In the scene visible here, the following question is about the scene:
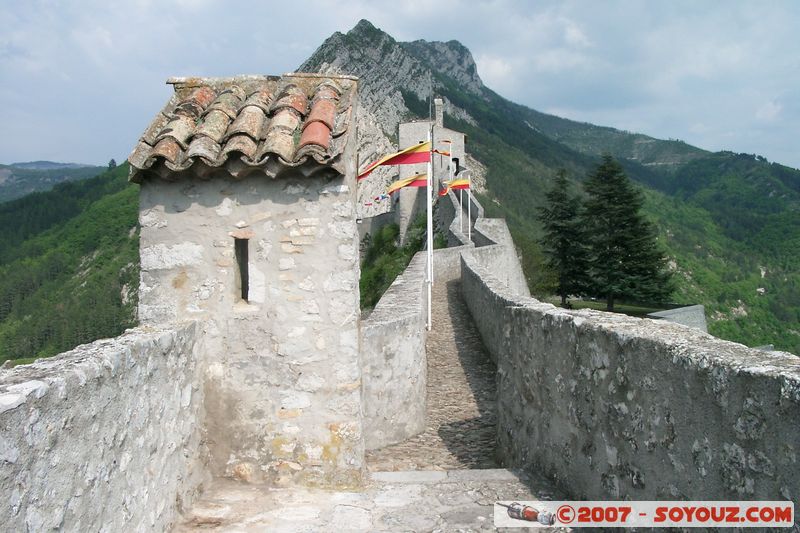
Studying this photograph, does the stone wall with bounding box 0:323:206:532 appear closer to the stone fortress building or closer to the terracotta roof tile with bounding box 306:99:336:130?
the stone fortress building

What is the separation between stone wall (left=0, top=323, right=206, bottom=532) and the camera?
7.43 ft

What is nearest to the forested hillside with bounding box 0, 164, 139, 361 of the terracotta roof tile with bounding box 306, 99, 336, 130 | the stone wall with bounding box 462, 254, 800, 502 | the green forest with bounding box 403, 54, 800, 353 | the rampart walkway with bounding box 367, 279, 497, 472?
the green forest with bounding box 403, 54, 800, 353

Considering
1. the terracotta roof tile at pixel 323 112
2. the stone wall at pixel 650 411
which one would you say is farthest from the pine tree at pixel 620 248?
the terracotta roof tile at pixel 323 112

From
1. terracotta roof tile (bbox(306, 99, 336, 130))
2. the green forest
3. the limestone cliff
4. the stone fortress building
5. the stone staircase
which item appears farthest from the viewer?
the limestone cliff

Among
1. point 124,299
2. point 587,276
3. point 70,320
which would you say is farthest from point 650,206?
→ point 70,320

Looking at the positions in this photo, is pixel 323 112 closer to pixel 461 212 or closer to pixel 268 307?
pixel 268 307

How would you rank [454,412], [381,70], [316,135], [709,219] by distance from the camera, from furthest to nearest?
[381,70]
[709,219]
[454,412]
[316,135]

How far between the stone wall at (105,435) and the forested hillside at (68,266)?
7459 cm

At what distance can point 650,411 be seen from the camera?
128 inches

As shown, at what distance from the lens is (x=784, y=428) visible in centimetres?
228

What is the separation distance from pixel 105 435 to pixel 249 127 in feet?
8.60

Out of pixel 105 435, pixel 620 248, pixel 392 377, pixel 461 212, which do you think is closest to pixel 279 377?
pixel 105 435

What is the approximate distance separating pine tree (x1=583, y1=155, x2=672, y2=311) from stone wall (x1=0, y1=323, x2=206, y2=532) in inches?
1359

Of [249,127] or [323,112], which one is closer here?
[249,127]
